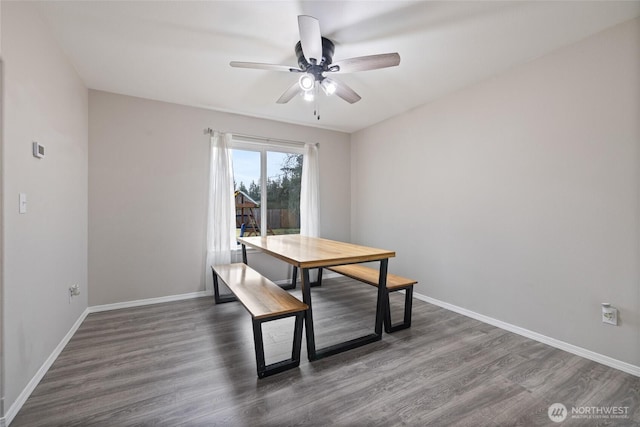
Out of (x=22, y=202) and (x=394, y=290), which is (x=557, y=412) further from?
(x=22, y=202)

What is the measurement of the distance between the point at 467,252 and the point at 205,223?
3134 millimetres

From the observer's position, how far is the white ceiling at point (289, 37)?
1762mm

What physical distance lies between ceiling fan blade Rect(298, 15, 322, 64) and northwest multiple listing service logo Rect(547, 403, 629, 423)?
2559 mm

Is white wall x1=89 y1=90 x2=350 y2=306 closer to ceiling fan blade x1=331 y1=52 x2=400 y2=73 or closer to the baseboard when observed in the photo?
ceiling fan blade x1=331 y1=52 x2=400 y2=73

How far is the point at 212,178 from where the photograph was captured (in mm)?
3449

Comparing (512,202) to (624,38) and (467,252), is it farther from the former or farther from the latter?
(624,38)

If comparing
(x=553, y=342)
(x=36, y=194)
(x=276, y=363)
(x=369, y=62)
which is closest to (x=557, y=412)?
(x=553, y=342)

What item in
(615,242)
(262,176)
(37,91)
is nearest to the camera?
(37,91)

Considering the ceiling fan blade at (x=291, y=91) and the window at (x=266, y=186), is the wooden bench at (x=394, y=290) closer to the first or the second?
the ceiling fan blade at (x=291, y=91)

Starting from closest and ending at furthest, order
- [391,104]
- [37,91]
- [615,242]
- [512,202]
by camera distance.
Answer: [37,91], [615,242], [512,202], [391,104]

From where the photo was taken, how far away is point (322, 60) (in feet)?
6.63

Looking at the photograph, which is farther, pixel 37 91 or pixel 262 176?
pixel 262 176

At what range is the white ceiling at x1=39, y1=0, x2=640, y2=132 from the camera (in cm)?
176

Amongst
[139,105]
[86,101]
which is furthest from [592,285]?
[86,101]
